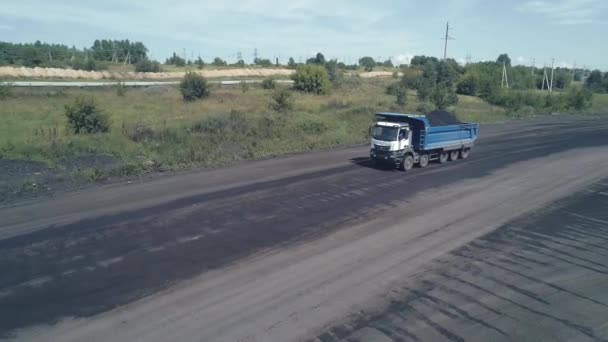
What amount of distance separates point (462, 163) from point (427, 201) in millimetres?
8041

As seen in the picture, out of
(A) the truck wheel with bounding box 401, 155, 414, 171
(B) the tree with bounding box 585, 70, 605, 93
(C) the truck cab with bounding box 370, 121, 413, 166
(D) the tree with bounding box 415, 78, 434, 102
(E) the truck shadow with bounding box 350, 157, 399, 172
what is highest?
(B) the tree with bounding box 585, 70, 605, 93

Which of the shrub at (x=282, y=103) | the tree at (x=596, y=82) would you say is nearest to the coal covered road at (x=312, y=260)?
the shrub at (x=282, y=103)

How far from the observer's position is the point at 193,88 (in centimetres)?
4691

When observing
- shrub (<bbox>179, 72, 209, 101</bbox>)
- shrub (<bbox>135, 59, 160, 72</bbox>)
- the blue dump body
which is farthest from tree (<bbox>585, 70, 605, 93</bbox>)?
the blue dump body

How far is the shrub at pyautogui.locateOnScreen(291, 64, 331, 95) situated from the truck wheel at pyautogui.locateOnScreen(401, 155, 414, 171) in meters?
37.6

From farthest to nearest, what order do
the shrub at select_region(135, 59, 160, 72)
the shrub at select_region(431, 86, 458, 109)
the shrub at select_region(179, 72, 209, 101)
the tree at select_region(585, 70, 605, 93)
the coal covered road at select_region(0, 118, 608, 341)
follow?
the tree at select_region(585, 70, 605, 93) < the shrub at select_region(135, 59, 160, 72) < the shrub at select_region(431, 86, 458, 109) < the shrub at select_region(179, 72, 209, 101) < the coal covered road at select_region(0, 118, 608, 341)

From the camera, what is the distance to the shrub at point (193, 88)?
46.6m

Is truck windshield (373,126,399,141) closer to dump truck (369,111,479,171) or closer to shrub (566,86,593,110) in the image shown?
dump truck (369,111,479,171)

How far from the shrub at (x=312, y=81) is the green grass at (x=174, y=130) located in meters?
11.8

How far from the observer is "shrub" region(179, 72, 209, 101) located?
46594 millimetres

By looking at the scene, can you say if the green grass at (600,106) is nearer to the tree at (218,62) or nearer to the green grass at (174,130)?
the green grass at (174,130)

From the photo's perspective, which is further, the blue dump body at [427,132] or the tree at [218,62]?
the tree at [218,62]

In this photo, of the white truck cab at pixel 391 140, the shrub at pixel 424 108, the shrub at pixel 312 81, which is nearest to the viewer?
the white truck cab at pixel 391 140

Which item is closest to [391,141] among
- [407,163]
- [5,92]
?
[407,163]
